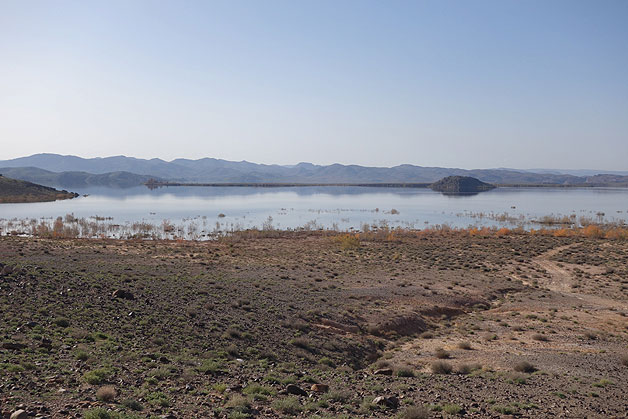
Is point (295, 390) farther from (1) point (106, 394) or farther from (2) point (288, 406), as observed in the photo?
(1) point (106, 394)

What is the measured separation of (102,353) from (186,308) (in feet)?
16.2

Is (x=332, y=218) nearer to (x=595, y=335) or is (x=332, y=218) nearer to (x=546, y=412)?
(x=595, y=335)

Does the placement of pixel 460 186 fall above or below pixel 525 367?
above

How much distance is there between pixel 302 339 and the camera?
1345cm

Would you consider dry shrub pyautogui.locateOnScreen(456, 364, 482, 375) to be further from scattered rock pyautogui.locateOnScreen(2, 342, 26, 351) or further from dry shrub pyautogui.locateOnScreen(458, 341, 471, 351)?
scattered rock pyautogui.locateOnScreen(2, 342, 26, 351)

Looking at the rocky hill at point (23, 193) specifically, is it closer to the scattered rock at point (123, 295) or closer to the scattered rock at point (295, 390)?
the scattered rock at point (123, 295)

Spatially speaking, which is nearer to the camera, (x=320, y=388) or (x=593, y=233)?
(x=320, y=388)

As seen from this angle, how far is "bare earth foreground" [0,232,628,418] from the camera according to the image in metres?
8.15

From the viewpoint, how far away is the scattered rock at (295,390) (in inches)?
351

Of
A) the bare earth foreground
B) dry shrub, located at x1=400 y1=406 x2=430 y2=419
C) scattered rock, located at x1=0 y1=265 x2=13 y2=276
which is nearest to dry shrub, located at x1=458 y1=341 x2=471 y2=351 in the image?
the bare earth foreground

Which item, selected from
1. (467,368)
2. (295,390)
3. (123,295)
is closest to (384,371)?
(467,368)

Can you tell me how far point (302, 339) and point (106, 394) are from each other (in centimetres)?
676

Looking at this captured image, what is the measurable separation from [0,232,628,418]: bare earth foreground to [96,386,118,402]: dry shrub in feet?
0.06

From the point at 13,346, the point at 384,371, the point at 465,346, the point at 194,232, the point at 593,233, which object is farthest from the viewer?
the point at 194,232
